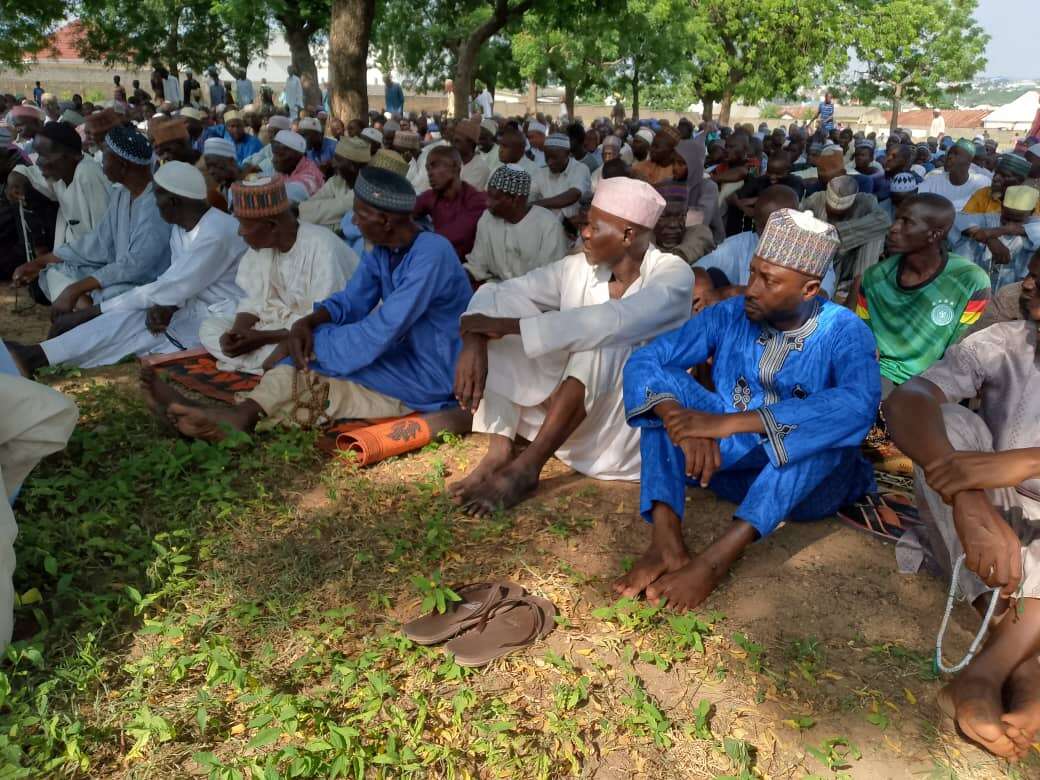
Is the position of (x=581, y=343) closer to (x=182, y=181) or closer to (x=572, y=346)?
(x=572, y=346)

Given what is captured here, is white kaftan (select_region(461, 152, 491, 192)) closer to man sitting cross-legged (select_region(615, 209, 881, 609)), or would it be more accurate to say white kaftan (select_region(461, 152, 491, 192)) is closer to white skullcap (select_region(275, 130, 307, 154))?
white skullcap (select_region(275, 130, 307, 154))

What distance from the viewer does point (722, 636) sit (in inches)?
110

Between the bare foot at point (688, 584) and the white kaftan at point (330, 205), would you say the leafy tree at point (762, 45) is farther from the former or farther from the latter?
the bare foot at point (688, 584)

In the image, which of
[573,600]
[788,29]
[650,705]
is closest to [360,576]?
[573,600]

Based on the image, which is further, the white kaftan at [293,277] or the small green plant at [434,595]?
the white kaftan at [293,277]

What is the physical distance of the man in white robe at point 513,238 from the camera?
5707mm

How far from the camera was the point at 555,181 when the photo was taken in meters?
9.41

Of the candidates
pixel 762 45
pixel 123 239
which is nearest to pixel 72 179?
pixel 123 239

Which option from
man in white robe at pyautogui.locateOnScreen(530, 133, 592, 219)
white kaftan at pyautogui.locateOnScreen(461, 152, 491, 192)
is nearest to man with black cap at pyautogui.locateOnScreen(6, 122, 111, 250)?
white kaftan at pyautogui.locateOnScreen(461, 152, 491, 192)

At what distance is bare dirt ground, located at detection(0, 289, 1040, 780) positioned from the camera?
91.2 inches

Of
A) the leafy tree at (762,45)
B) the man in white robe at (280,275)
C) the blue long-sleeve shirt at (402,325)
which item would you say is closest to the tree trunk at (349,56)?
the man in white robe at (280,275)

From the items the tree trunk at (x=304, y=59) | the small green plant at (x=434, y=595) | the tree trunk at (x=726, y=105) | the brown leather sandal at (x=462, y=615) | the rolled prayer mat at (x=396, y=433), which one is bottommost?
the brown leather sandal at (x=462, y=615)

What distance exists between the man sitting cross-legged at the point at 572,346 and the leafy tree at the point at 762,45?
30661mm

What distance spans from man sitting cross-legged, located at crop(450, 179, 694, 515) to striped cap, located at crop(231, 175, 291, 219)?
57.6 inches
